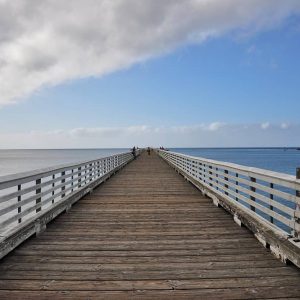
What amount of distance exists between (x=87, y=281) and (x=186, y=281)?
1208 millimetres

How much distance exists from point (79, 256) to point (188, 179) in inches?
433

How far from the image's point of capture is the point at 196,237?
239 inches

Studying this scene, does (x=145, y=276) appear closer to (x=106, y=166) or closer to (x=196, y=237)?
(x=196, y=237)

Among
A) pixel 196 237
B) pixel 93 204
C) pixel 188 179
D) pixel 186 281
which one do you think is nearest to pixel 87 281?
pixel 186 281

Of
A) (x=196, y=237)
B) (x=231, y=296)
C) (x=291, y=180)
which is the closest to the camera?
(x=231, y=296)

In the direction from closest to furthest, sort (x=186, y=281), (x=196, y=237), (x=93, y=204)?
1. (x=186, y=281)
2. (x=196, y=237)
3. (x=93, y=204)

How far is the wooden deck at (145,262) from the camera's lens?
384 cm

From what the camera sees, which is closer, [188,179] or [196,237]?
[196,237]

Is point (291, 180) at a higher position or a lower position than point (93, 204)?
higher

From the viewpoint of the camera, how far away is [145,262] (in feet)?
15.6

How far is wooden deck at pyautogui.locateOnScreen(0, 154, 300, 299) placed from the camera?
3844 mm

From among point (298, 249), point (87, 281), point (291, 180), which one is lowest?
point (87, 281)

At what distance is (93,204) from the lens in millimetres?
9695

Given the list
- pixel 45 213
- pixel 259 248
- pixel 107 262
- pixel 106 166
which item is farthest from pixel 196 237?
pixel 106 166
